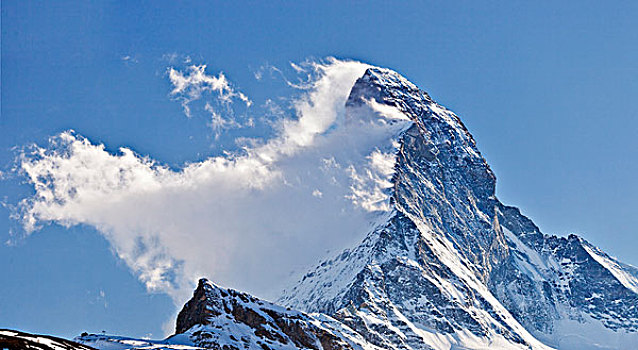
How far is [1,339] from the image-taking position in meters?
159

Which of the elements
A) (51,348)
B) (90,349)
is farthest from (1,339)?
(90,349)

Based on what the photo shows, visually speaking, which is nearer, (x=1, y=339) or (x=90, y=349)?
(x=1, y=339)

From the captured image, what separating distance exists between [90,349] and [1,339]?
32543mm

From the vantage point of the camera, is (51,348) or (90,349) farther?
(90,349)

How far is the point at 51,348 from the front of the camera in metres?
166

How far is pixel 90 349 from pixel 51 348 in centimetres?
2416

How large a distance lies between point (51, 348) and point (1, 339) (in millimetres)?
9774

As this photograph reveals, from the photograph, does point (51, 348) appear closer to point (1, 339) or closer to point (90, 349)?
point (1, 339)

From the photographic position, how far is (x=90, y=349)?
19000 cm
